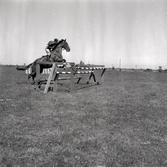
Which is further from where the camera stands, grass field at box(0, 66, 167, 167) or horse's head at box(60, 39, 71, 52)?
horse's head at box(60, 39, 71, 52)

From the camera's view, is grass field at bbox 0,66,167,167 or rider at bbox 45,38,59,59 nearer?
grass field at bbox 0,66,167,167

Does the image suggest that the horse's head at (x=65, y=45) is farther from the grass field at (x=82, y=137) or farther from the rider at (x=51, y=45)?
the grass field at (x=82, y=137)

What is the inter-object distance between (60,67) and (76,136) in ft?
25.2

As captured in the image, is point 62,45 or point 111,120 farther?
point 62,45

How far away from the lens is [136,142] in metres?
4.27

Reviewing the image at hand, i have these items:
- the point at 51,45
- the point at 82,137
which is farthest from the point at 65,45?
the point at 82,137

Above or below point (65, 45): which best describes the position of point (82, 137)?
Answer: below

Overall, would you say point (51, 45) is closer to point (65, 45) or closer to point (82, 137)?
point (65, 45)

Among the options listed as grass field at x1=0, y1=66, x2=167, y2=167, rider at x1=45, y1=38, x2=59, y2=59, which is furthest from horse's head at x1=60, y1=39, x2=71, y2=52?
grass field at x1=0, y1=66, x2=167, y2=167

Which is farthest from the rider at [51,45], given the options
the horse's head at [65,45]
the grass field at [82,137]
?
the grass field at [82,137]

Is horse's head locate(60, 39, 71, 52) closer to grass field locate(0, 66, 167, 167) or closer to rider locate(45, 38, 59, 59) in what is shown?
rider locate(45, 38, 59, 59)

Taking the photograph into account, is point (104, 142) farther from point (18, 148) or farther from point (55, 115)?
point (55, 115)

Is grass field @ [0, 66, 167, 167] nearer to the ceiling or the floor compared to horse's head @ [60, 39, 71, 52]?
nearer to the floor

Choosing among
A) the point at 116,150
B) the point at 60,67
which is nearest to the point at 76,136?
the point at 116,150
